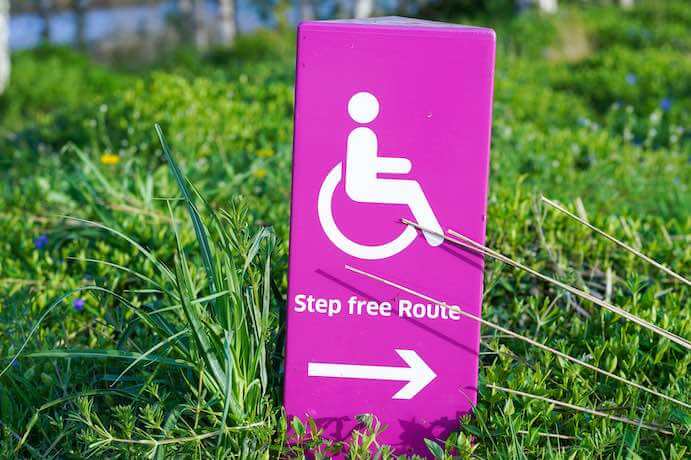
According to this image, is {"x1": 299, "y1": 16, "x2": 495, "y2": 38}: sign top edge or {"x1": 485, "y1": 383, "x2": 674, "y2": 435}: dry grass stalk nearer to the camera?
{"x1": 299, "y1": 16, "x2": 495, "y2": 38}: sign top edge

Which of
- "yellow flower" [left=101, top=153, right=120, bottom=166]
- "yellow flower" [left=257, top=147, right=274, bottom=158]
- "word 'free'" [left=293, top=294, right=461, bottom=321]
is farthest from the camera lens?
"yellow flower" [left=257, top=147, right=274, bottom=158]

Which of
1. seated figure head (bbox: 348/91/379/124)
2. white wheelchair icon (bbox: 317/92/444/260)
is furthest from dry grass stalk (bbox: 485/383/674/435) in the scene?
seated figure head (bbox: 348/91/379/124)

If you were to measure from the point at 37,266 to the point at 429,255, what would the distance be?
183cm

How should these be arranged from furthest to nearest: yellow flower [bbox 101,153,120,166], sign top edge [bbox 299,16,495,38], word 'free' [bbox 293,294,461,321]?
yellow flower [bbox 101,153,120,166] < word 'free' [bbox 293,294,461,321] < sign top edge [bbox 299,16,495,38]

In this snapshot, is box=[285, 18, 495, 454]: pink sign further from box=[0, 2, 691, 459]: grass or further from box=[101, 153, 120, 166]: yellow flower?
box=[101, 153, 120, 166]: yellow flower

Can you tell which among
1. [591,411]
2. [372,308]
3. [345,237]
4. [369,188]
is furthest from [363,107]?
[591,411]

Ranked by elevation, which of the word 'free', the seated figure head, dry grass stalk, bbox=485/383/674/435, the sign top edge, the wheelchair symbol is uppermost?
the sign top edge

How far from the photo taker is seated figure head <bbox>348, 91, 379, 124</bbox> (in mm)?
1938

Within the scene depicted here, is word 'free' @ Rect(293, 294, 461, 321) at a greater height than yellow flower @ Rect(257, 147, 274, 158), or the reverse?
word 'free' @ Rect(293, 294, 461, 321)

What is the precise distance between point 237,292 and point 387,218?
0.41 m

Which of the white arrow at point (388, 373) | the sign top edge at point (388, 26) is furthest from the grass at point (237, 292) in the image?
the sign top edge at point (388, 26)

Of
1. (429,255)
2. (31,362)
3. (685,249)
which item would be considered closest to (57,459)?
(31,362)

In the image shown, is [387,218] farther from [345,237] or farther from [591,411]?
[591,411]

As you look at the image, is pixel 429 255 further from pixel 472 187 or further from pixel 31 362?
pixel 31 362
